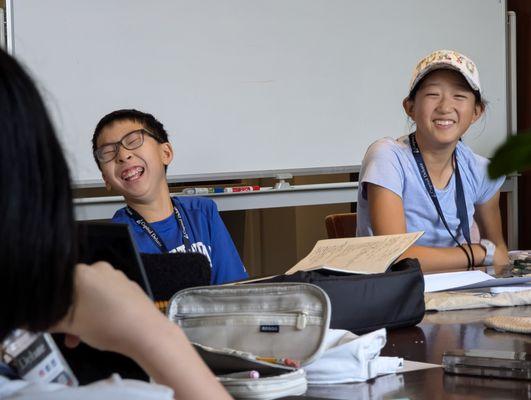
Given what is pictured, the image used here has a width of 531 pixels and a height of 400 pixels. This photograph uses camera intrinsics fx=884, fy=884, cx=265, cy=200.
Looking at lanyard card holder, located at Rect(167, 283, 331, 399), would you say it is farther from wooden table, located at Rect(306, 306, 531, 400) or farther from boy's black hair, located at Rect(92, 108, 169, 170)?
boy's black hair, located at Rect(92, 108, 169, 170)

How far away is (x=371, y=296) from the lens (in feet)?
4.70

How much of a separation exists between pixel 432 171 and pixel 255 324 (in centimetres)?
152

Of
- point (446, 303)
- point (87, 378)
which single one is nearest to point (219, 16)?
point (446, 303)

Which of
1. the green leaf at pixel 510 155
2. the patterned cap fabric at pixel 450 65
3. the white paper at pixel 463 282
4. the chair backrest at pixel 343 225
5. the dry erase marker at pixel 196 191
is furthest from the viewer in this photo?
the dry erase marker at pixel 196 191

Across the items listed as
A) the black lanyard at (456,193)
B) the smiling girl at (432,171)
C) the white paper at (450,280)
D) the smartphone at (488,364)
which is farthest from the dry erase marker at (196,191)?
the smartphone at (488,364)

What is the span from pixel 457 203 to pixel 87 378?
5.98ft

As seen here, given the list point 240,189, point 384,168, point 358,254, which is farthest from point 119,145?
point 240,189

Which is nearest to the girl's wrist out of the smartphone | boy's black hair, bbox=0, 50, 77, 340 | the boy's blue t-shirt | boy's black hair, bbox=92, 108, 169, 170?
the boy's blue t-shirt

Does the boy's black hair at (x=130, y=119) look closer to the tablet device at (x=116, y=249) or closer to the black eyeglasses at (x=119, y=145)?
the black eyeglasses at (x=119, y=145)

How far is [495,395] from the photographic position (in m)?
1.05

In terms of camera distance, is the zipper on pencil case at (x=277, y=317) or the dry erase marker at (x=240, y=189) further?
the dry erase marker at (x=240, y=189)

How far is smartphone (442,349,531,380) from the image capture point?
1.12 meters

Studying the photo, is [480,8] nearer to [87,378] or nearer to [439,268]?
[439,268]

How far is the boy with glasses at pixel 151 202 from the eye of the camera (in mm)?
2248
